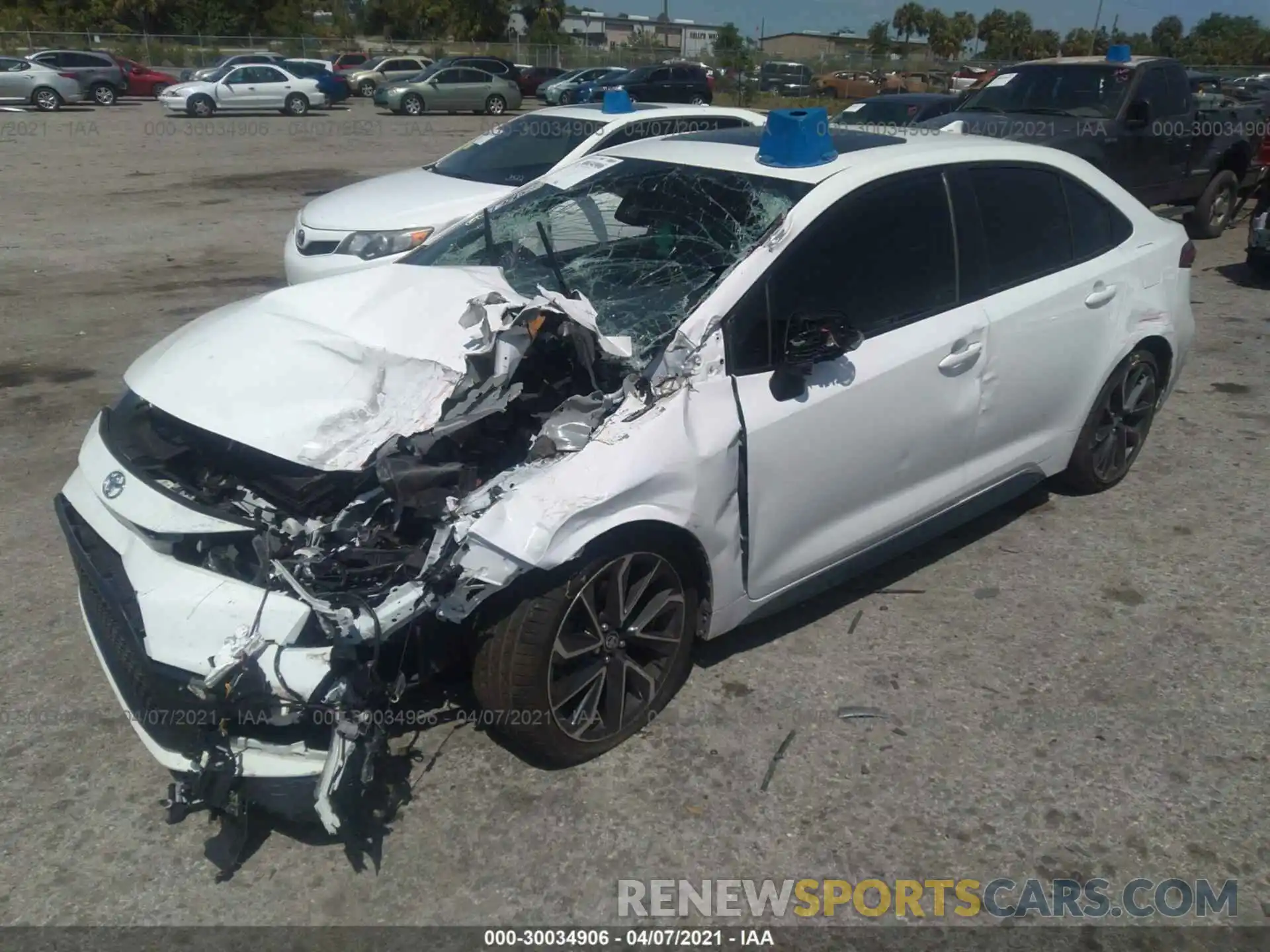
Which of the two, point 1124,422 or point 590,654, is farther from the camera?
point 1124,422

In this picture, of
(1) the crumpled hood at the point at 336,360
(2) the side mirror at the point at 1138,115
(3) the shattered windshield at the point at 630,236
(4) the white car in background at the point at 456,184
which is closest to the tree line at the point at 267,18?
(4) the white car in background at the point at 456,184

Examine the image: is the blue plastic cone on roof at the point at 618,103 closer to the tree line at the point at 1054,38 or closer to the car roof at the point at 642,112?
the car roof at the point at 642,112

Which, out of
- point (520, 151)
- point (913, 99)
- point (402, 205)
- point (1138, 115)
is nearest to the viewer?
point (402, 205)

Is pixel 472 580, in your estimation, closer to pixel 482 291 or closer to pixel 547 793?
pixel 547 793

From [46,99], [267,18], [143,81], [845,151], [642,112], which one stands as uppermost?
[267,18]

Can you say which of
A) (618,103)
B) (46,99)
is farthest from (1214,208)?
(46,99)

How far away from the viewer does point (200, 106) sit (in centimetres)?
2859

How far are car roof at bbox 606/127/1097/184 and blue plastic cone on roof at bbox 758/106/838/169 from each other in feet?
0.10

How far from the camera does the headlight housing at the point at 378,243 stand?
745 centimetres

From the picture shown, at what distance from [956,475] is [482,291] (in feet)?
6.45

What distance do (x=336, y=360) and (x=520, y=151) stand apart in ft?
18.6

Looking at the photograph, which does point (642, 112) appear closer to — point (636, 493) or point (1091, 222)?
point (1091, 222)

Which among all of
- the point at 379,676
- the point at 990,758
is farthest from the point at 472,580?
the point at 990,758

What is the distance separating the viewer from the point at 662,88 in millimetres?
28719
